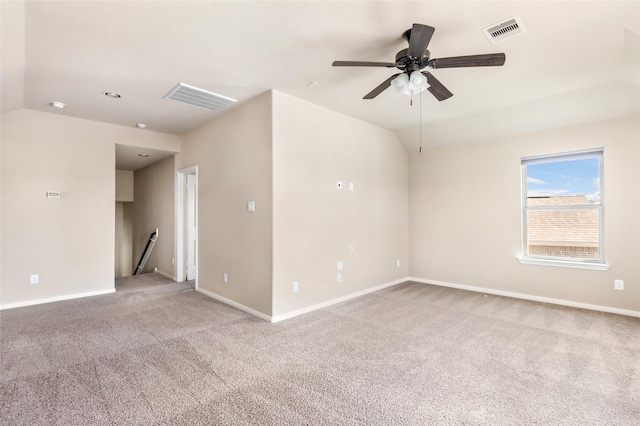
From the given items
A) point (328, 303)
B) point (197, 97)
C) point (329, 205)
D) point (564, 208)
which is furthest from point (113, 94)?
point (564, 208)

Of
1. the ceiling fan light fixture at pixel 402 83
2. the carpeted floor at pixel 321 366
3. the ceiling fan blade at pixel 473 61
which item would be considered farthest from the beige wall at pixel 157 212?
the ceiling fan blade at pixel 473 61

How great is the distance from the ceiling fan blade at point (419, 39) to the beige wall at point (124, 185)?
A: 8012 millimetres

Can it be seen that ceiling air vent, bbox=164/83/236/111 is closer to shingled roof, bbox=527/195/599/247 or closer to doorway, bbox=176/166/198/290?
doorway, bbox=176/166/198/290

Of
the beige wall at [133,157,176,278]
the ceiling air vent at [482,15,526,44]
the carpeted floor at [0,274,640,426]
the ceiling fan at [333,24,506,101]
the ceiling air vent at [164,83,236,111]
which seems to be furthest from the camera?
the beige wall at [133,157,176,278]

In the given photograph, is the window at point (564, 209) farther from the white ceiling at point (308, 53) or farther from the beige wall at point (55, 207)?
the beige wall at point (55, 207)

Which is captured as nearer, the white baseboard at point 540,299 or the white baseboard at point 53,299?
the white baseboard at point 540,299

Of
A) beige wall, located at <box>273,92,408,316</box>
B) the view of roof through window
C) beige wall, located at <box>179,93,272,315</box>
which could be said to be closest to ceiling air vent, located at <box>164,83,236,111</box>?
beige wall, located at <box>179,93,272,315</box>

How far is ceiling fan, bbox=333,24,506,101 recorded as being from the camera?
86.1 inches

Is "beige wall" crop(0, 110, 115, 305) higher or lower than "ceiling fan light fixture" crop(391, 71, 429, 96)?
lower

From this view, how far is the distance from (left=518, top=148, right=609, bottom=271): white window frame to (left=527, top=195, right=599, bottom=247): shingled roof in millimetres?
51

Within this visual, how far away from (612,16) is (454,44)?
1.09 meters

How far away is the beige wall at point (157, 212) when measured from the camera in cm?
616

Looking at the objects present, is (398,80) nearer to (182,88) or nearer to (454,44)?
(454,44)

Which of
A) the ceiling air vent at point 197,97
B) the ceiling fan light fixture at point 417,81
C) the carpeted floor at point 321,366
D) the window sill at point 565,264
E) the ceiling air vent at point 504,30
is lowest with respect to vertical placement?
the carpeted floor at point 321,366
